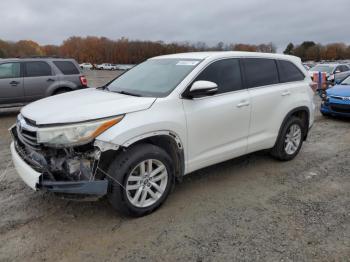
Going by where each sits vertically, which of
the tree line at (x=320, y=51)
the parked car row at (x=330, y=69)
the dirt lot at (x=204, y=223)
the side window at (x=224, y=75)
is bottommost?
the dirt lot at (x=204, y=223)

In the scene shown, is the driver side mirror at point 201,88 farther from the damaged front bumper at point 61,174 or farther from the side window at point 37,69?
the side window at point 37,69

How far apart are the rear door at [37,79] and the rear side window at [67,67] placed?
300 millimetres

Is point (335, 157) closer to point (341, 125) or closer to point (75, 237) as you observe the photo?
point (341, 125)

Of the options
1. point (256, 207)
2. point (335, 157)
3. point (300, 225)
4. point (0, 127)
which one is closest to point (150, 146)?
point (256, 207)

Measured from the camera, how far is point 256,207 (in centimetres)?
380

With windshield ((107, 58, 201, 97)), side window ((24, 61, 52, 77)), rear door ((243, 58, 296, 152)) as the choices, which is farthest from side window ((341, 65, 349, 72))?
windshield ((107, 58, 201, 97))

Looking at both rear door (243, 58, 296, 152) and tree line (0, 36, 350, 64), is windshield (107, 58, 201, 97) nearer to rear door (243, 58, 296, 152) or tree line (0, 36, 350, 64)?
rear door (243, 58, 296, 152)

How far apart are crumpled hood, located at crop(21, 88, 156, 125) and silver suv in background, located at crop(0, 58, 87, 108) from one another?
6.24 m

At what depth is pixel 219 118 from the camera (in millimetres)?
4043

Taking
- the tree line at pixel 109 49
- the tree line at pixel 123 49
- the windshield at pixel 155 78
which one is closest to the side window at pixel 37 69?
the windshield at pixel 155 78

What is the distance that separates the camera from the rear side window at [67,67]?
9953 mm

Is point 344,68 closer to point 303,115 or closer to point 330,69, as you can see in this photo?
point 330,69

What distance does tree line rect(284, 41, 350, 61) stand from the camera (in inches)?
4011

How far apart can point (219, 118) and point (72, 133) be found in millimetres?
1826
